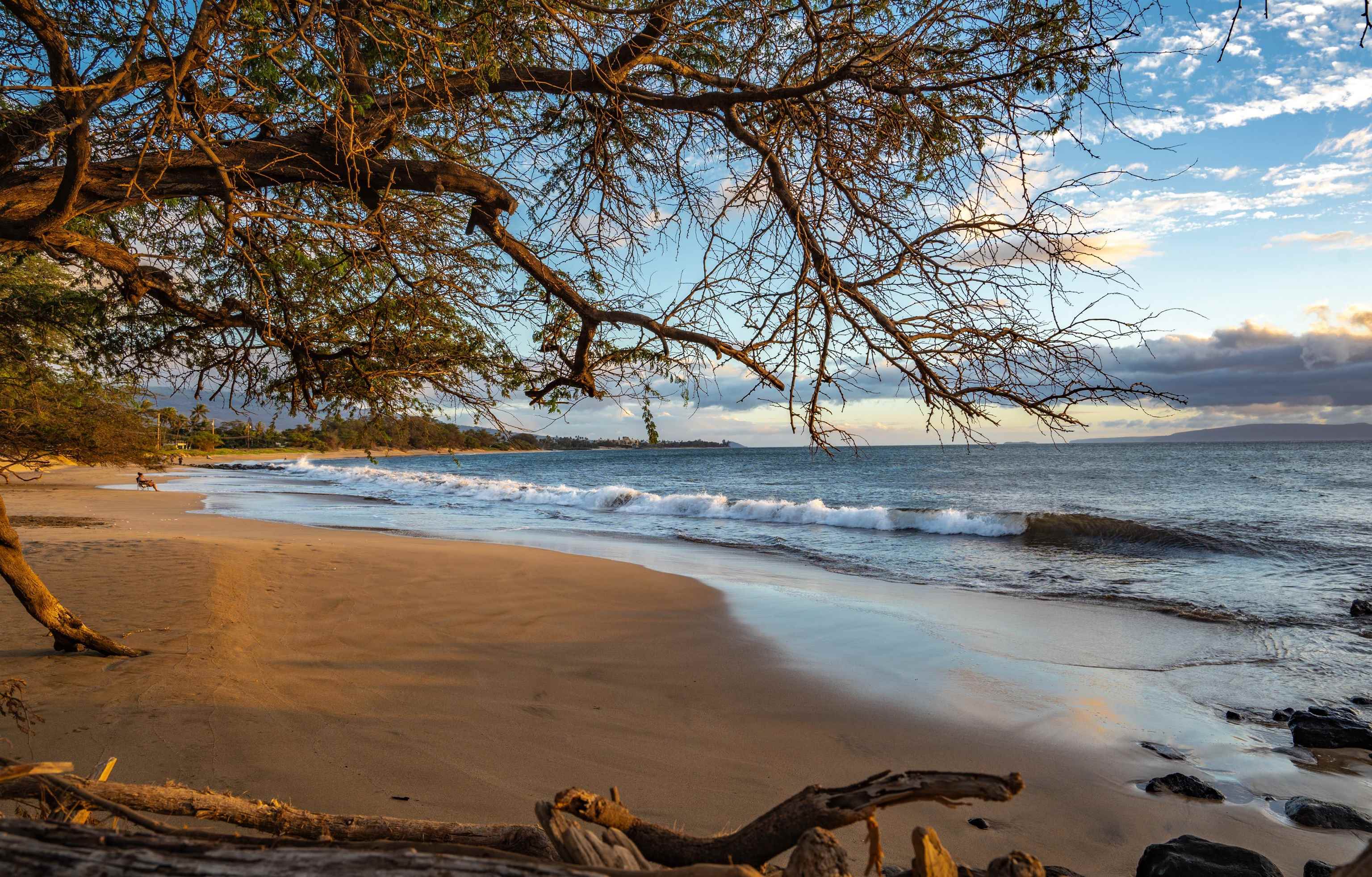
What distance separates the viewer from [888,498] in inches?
1187

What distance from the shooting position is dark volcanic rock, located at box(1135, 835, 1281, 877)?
3.09 m

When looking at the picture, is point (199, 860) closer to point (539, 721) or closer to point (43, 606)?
point (539, 721)

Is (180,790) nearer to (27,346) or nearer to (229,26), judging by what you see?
(229,26)

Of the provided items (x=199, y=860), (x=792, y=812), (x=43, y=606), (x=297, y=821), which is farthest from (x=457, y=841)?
(x=43, y=606)

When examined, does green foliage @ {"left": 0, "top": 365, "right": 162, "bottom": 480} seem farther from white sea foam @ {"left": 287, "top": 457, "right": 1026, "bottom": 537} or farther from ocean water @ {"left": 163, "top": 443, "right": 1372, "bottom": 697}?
white sea foam @ {"left": 287, "top": 457, "right": 1026, "bottom": 537}

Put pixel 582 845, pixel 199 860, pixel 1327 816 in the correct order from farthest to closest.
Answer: pixel 1327 816 < pixel 582 845 < pixel 199 860

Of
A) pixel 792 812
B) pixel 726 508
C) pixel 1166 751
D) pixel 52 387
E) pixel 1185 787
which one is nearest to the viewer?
pixel 792 812

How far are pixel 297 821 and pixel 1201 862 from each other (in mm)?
3737

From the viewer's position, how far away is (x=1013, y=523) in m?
20.7

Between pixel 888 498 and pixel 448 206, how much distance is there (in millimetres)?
27806

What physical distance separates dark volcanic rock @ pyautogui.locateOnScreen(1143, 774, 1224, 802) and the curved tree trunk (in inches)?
302

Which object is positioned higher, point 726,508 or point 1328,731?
point 726,508

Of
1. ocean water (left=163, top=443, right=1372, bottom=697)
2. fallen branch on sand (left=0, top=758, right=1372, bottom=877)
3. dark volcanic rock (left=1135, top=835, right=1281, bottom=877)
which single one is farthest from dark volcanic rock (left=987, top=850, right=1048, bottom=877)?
dark volcanic rock (left=1135, top=835, right=1281, bottom=877)

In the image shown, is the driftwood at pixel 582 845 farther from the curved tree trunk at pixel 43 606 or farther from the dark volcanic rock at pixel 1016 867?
the curved tree trunk at pixel 43 606
